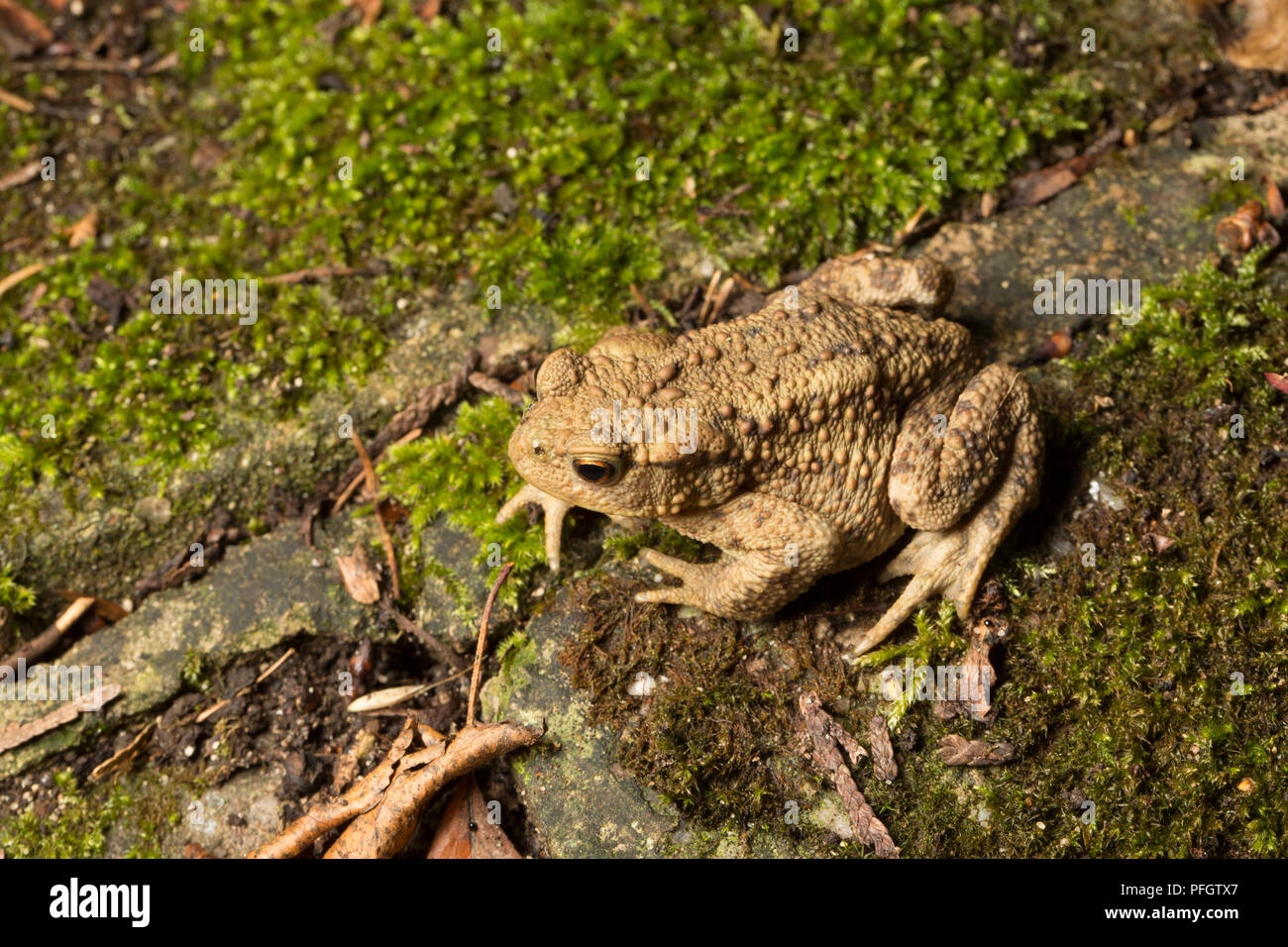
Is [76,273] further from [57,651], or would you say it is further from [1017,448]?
[1017,448]

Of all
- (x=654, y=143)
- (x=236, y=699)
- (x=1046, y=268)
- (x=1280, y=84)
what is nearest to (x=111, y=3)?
(x=654, y=143)

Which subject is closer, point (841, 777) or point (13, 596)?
point (841, 777)

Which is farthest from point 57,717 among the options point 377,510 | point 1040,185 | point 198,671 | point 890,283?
point 1040,185

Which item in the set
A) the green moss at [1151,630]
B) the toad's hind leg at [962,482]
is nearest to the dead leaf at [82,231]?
the toad's hind leg at [962,482]

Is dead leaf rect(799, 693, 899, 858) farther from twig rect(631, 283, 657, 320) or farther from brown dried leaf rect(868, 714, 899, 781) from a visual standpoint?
twig rect(631, 283, 657, 320)

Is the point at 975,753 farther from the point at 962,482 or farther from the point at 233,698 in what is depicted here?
the point at 233,698
